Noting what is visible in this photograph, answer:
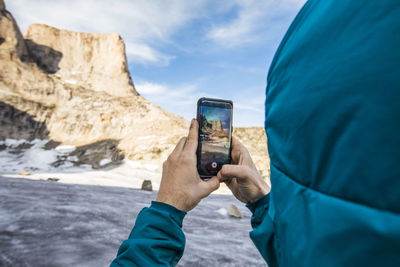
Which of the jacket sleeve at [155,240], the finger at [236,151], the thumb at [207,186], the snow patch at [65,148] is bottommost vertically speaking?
the snow patch at [65,148]

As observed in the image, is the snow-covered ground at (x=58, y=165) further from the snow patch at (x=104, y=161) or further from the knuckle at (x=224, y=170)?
the knuckle at (x=224, y=170)

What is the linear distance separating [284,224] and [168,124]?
44.1 ft

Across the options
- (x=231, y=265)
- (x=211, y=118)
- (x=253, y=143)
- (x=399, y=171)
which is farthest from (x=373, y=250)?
(x=253, y=143)

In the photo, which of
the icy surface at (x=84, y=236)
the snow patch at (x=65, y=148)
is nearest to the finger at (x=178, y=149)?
the icy surface at (x=84, y=236)

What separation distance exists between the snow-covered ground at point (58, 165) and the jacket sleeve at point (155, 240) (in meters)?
8.36

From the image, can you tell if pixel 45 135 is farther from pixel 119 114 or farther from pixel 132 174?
pixel 132 174

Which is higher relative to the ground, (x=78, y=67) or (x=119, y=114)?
(x=78, y=67)

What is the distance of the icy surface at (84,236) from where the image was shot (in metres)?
1.57

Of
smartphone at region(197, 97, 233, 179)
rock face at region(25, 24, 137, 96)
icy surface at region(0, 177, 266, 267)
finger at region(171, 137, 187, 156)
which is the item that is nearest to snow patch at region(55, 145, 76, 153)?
rock face at region(25, 24, 137, 96)

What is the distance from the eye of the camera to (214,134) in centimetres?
101

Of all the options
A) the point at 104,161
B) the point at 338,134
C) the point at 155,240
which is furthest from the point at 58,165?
the point at 338,134

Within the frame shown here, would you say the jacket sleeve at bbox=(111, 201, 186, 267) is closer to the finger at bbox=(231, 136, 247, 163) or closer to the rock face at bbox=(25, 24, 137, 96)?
the finger at bbox=(231, 136, 247, 163)

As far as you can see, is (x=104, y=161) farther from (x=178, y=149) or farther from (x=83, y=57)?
(x=83, y=57)

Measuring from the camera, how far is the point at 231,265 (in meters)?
1.64
